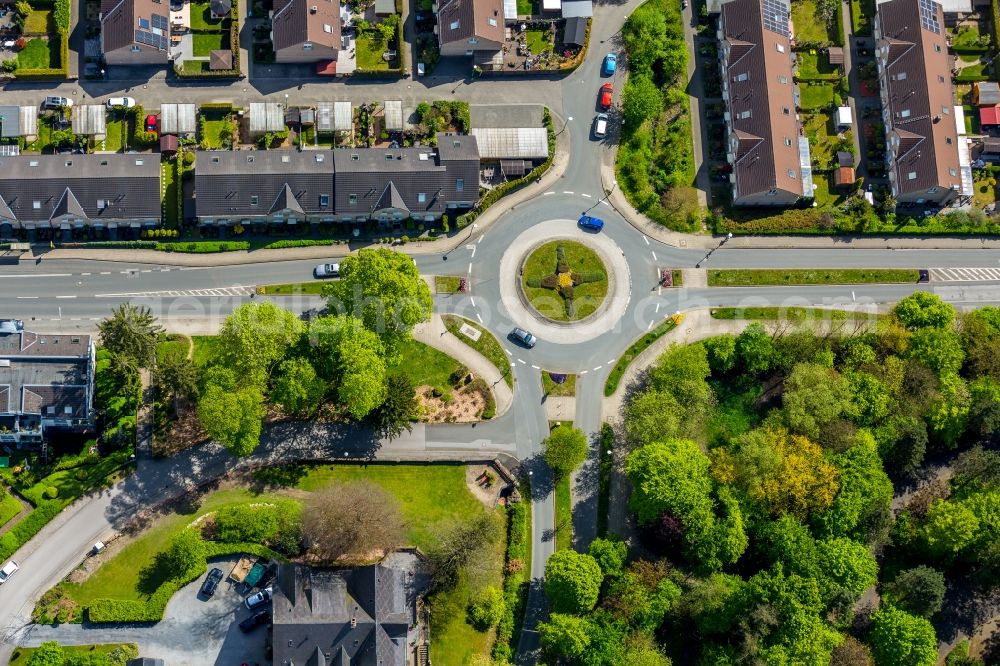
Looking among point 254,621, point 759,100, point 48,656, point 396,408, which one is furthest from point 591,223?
point 48,656

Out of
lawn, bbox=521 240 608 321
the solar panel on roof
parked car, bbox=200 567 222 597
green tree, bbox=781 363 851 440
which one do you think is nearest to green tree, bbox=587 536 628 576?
green tree, bbox=781 363 851 440

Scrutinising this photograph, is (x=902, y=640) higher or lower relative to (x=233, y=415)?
lower

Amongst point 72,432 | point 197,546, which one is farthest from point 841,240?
point 72,432

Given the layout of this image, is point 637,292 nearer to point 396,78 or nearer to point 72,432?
point 396,78

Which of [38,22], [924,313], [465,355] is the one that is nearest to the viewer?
[465,355]

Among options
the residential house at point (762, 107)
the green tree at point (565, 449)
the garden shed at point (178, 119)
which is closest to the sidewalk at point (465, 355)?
the green tree at point (565, 449)

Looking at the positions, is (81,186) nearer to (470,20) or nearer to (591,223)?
(470,20)
